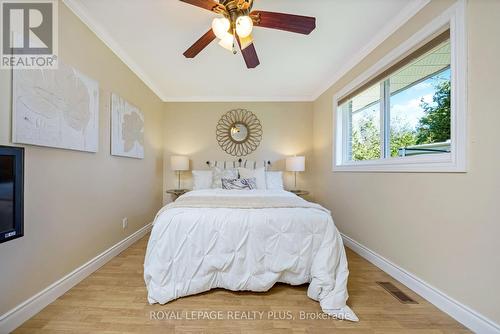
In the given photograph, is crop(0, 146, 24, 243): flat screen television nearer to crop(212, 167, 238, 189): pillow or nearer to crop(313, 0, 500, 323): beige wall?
crop(212, 167, 238, 189): pillow

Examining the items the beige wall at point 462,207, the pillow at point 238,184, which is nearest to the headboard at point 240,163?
the pillow at point 238,184

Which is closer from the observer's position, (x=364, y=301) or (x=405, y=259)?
(x=364, y=301)

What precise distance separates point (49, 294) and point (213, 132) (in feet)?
10.0

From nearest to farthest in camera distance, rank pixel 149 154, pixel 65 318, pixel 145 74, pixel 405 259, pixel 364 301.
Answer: pixel 65 318, pixel 364 301, pixel 405 259, pixel 145 74, pixel 149 154

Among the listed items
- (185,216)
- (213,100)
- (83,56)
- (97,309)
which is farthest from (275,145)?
(97,309)

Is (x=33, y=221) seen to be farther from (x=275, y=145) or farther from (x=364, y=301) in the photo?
(x=275, y=145)

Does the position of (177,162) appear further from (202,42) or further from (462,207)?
(462,207)

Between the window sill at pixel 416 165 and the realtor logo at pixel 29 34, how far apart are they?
10.0 ft

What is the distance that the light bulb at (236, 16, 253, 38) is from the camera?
144 centimetres

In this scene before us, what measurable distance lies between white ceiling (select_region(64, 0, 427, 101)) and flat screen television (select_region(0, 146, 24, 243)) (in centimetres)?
149

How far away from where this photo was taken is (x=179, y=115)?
159 inches

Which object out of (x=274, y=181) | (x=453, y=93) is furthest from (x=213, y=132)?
(x=453, y=93)

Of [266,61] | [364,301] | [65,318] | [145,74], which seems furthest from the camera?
[145,74]

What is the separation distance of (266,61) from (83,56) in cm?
197
